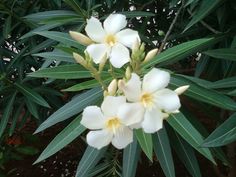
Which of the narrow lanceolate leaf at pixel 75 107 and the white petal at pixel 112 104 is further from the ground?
the white petal at pixel 112 104

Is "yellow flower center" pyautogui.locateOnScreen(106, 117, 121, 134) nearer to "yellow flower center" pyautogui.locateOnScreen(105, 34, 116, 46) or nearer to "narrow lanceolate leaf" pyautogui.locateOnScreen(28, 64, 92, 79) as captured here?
"yellow flower center" pyautogui.locateOnScreen(105, 34, 116, 46)

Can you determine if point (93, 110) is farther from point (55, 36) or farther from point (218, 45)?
point (218, 45)

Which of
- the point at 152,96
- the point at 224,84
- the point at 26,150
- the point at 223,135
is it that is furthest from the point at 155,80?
the point at 26,150

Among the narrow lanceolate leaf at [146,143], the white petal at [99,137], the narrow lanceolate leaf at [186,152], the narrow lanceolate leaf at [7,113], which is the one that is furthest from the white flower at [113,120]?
the narrow lanceolate leaf at [7,113]

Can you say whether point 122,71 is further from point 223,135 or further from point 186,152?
point 186,152

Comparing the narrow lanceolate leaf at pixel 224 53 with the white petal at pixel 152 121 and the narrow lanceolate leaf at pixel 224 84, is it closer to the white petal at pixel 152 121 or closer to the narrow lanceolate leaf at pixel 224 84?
the narrow lanceolate leaf at pixel 224 84

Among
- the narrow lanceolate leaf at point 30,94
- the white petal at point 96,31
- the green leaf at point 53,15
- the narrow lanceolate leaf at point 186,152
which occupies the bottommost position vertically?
the narrow lanceolate leaf at point 186,152
